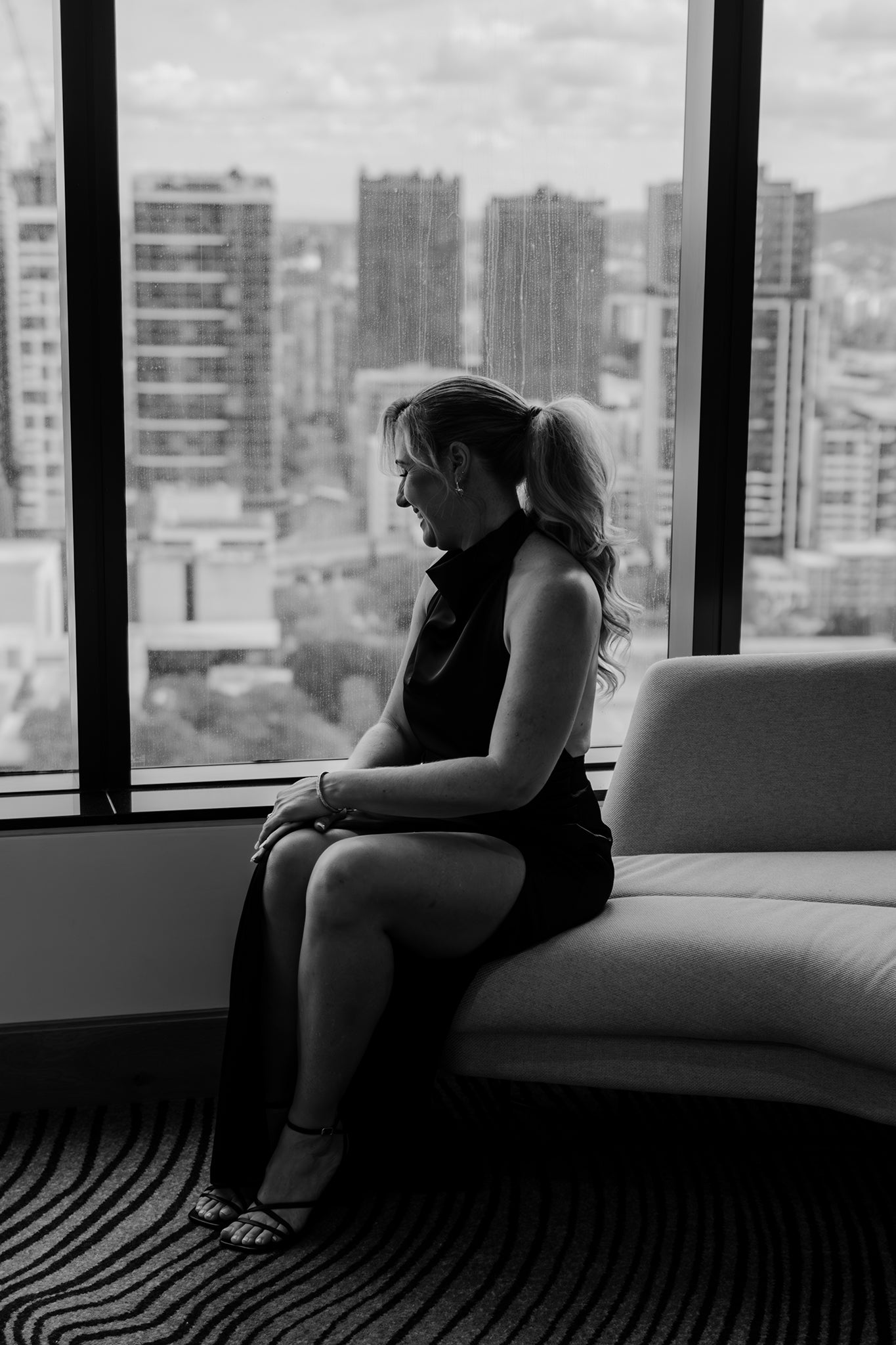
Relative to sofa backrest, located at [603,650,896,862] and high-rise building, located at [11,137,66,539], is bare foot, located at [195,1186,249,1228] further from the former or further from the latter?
high-rise building, located at [11,137,66,539]

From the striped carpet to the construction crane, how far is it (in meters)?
1.79

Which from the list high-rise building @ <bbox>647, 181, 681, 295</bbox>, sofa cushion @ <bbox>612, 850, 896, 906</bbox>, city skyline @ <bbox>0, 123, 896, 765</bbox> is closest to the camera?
sofa cushion @ <bbox>612, 850, 896, 906</bbox>

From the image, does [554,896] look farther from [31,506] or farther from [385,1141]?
[31,506]

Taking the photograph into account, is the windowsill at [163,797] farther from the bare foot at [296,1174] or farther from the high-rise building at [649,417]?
the bare foot at [296,1174]

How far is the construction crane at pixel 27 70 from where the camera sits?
2.36 meters

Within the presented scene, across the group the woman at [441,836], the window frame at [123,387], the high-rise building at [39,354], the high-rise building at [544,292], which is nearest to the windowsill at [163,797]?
the window frame at [123,387]

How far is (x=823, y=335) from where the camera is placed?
2893 millimetres

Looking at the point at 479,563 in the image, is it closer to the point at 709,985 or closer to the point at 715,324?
the point at 709,985

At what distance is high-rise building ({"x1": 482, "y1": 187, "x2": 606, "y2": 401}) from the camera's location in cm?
268

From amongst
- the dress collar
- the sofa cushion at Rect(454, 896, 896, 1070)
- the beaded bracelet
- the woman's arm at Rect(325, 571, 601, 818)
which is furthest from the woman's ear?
the sofa cushion at Rect(454, 896, 896, 1070)

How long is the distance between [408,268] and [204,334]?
0.43m

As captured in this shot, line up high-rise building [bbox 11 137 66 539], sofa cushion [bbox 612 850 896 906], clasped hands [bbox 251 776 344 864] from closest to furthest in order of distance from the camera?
clasped hands [bbox 251 776 344 864]
sofa cushion [bbox 612 850 896 906]
high-rise building [bbox 11 137 66 539]

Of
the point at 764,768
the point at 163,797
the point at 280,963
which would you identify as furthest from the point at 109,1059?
the point at 764,768

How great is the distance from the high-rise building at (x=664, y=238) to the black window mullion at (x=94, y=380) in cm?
111
